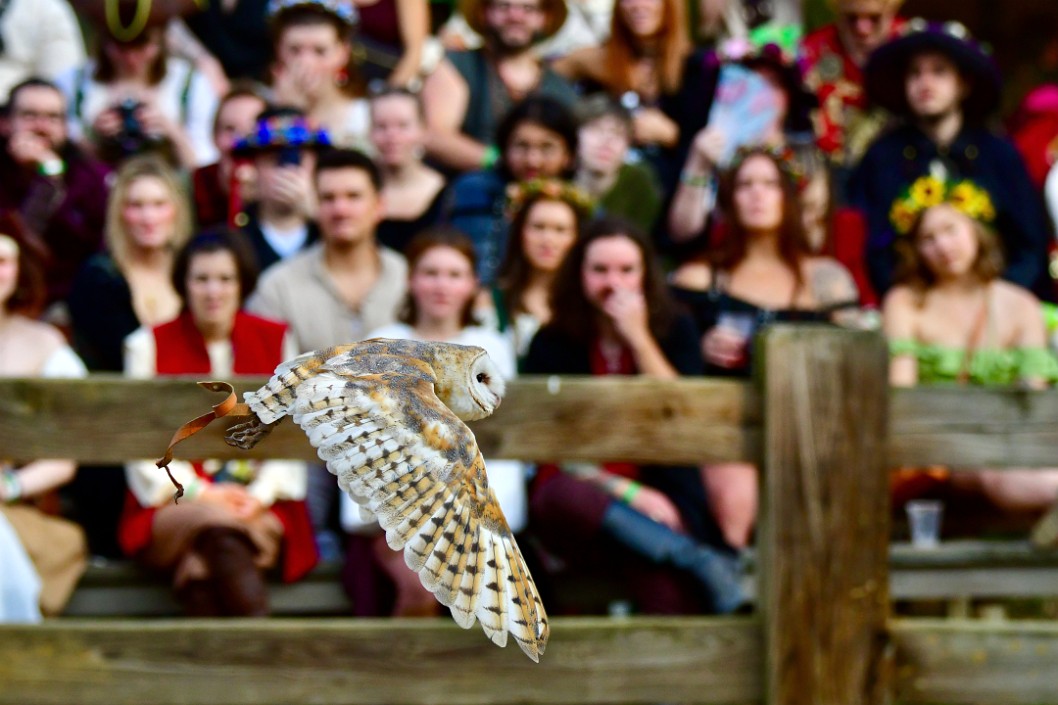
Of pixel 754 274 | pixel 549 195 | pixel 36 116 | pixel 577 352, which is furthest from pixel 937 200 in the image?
pixel 36 116

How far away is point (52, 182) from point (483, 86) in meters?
1.76

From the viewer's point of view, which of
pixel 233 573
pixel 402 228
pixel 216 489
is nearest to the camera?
pixel 233 573

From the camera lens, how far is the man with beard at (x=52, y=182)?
19.0ft

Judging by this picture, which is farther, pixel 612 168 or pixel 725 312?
pixel 612 168

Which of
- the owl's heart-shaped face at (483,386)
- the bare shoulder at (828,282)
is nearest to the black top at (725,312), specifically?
the bare shoulder at (828,282)

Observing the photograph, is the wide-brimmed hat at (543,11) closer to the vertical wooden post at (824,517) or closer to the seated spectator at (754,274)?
the seated spectator at (754,274)

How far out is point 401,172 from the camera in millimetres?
6055

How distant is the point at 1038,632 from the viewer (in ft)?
13.4

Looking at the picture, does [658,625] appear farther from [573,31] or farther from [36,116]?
[573,31]

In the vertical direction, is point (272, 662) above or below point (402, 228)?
below

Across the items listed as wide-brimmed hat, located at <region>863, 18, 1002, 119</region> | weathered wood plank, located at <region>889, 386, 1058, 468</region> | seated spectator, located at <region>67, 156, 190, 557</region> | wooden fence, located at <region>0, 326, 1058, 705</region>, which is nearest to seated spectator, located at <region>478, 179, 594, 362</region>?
seated spectator, located at <region>67, 156, 190, 557</region>

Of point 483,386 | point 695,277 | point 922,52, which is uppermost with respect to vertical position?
point 922,52

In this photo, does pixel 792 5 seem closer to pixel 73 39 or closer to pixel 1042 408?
pixel 73 39

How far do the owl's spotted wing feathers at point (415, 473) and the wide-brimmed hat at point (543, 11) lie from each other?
3745 millimetres
